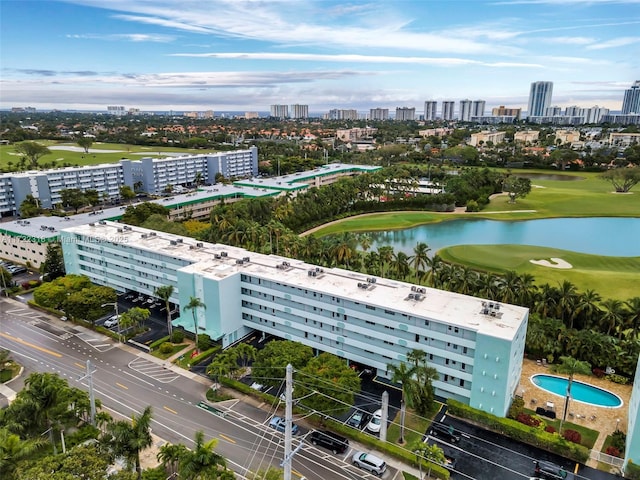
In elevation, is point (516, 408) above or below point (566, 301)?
below

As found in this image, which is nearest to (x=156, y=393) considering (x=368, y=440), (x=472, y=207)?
(x=368, y=440)

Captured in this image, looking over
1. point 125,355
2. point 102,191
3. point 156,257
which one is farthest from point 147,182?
point 125,355

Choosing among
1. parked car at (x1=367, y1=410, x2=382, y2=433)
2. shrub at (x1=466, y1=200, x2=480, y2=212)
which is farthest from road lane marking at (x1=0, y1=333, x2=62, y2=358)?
shrub at (x1=466, y1=200, x2=480, y2=212)

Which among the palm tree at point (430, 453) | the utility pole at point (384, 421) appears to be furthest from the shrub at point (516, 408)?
the utility pole at point (384, 421)

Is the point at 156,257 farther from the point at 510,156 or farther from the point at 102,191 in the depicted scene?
the point at 510,156

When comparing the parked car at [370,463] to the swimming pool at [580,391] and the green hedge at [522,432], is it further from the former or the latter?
the swimming pool at [580,391]

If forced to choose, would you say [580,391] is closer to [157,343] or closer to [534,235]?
[157,343]
